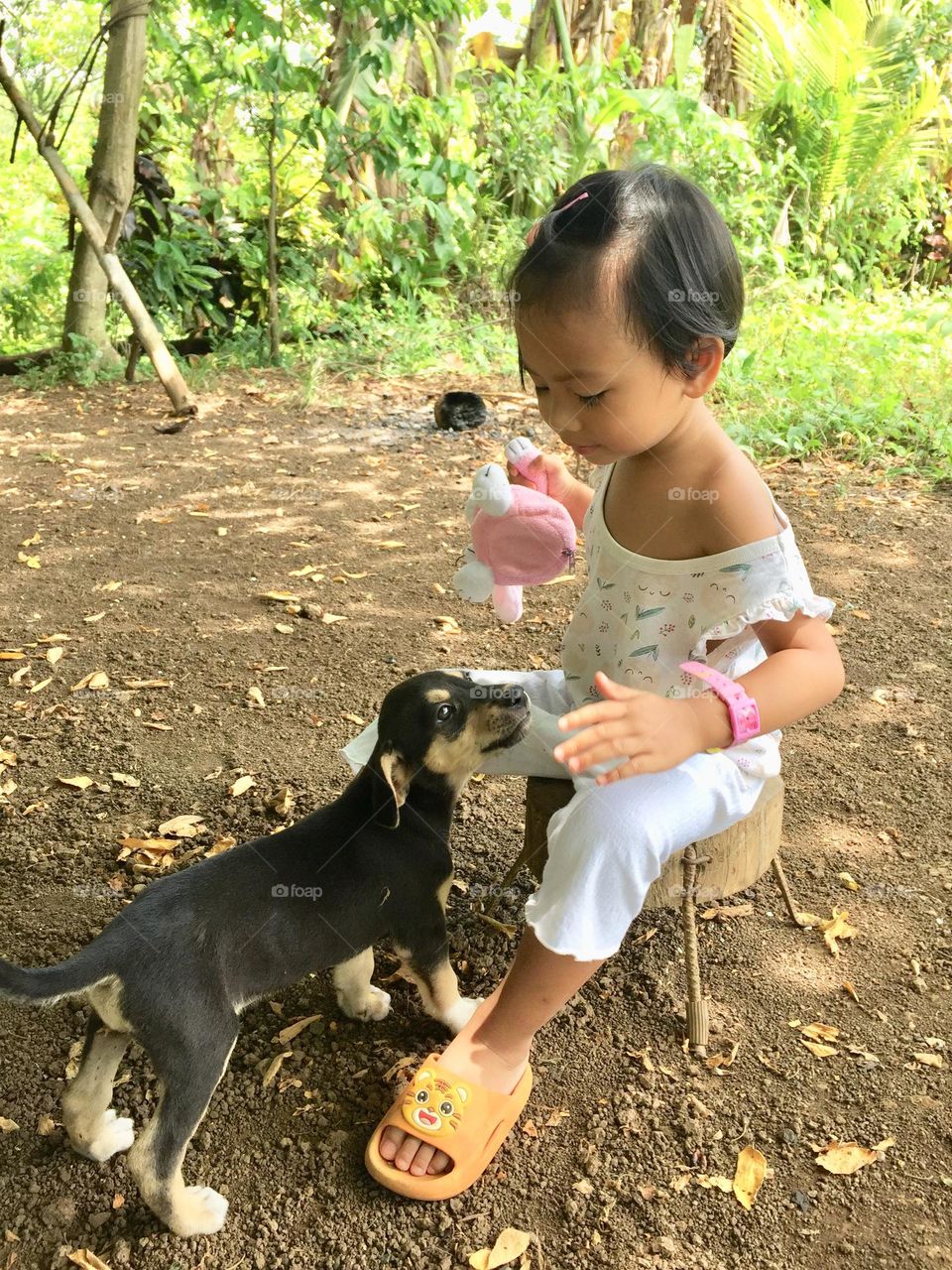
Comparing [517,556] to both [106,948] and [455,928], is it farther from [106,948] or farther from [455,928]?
[106,948]

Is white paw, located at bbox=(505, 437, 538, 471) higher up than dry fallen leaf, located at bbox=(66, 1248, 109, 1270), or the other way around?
white paw, located at bbox=(505, 437, 538, 471)

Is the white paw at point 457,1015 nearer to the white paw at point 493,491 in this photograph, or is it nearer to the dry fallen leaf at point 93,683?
the white paw at point 493,491

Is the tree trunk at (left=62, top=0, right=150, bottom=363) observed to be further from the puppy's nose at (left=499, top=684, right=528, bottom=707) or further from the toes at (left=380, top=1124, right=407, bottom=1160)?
the toes at (left=380, top=1124, right=407, bottom=1160)

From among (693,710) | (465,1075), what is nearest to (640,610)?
(693,710)

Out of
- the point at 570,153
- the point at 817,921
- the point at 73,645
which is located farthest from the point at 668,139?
the point at 817,921

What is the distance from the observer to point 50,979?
175 centimetres

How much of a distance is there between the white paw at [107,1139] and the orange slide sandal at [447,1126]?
51 cm

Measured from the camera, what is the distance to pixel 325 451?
679cm

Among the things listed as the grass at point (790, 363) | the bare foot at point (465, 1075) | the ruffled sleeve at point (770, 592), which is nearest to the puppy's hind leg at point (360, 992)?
the bare foot at point (465, 1075)

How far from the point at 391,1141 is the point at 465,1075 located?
0.20 m

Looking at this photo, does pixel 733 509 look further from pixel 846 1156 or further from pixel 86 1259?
pixel 86 1259

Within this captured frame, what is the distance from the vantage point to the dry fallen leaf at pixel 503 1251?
190 centimetres

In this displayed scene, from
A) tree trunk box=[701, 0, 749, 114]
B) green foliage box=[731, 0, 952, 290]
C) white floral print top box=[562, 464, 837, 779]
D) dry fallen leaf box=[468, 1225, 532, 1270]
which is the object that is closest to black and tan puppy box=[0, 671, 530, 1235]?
white floral print top box=[562, 464, 837, 779]

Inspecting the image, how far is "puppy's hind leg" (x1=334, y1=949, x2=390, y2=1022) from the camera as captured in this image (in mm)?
2395
